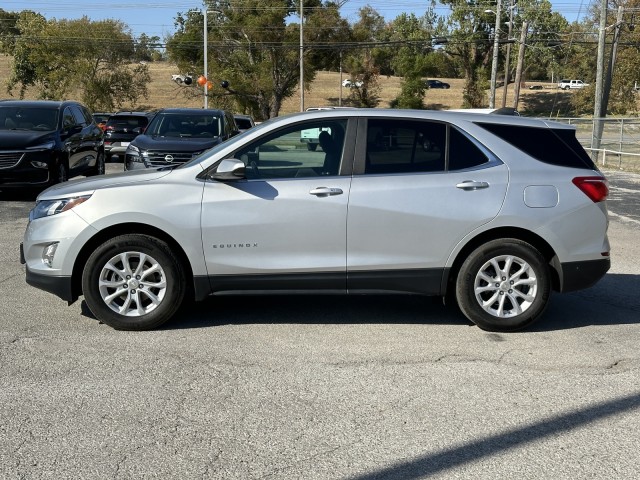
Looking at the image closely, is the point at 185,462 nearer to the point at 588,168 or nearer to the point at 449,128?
the point at 449,128

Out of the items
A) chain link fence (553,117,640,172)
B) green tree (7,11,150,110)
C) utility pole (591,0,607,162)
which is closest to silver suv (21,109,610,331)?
chain link fence (553,117,640,172)

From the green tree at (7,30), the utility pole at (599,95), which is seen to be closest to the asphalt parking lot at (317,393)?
the utility pole at (599,95)

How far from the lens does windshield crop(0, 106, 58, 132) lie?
14583 mm

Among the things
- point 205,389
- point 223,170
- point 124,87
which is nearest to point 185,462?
point 205,389

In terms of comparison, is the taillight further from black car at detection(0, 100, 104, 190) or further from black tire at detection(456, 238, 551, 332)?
black car at detection(0, 100, 104, 190)

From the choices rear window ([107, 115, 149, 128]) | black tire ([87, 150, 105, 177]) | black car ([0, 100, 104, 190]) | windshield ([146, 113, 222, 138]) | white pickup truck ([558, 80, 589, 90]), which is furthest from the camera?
white pickup truck ([558, 80, 589, 90])

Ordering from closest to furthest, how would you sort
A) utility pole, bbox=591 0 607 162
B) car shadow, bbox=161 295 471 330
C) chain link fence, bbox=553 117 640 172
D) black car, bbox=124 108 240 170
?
car shadow, bbox=161 295 471 330, black car, bbox=124 108 240 170, chain link fence, bbox=553 117 640 172, utility pole, bbox=591 0 607 162

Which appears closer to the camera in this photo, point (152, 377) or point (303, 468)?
point (303, 468)

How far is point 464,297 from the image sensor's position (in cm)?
632

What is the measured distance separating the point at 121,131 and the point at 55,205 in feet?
63.5

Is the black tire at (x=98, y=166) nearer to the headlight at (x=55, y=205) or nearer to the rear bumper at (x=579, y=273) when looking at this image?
the headlight at (x=55, y=205)

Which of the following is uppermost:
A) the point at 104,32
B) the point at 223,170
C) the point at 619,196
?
the point at 104,32

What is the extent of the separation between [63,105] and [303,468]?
13.1m

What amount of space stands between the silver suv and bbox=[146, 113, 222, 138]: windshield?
29.0ft
